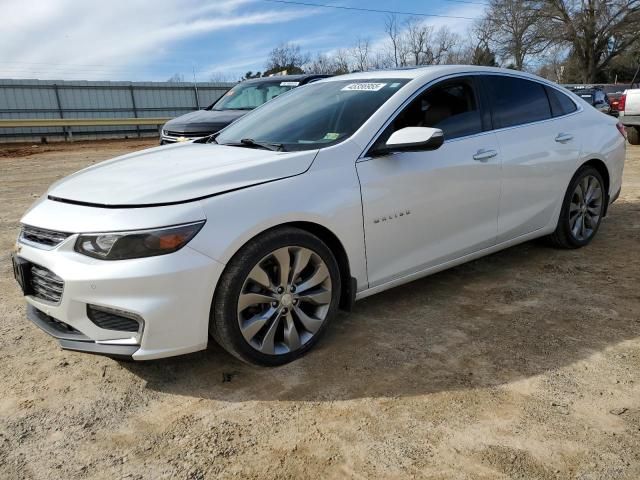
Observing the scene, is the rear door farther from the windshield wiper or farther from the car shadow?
the windshield wiper

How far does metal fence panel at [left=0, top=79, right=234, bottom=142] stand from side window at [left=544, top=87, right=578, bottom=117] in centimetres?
2211

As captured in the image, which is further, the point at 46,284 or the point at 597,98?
the point at 597,98

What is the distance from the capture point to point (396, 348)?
3.14 metres

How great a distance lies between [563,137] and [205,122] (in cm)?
579

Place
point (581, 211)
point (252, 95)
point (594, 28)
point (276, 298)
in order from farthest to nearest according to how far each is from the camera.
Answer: point (594, 28) → point (252, 95) → point (581, 211) → point (276, 298)

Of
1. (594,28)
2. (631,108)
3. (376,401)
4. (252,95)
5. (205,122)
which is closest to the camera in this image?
(376,401)

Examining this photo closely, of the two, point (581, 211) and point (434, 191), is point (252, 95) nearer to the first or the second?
point (581, 211)

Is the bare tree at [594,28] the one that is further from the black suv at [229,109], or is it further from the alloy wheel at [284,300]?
the alloy wheel at [284,300]

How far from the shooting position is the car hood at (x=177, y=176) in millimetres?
2654

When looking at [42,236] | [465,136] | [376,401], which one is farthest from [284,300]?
[465,136]

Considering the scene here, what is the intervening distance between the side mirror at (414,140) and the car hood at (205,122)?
5.64m

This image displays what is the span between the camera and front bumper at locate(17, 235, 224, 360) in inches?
97.5

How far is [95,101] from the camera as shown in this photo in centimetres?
2467

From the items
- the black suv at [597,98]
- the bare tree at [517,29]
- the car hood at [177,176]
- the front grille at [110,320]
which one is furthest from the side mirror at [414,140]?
the bare tree at [517,29]
